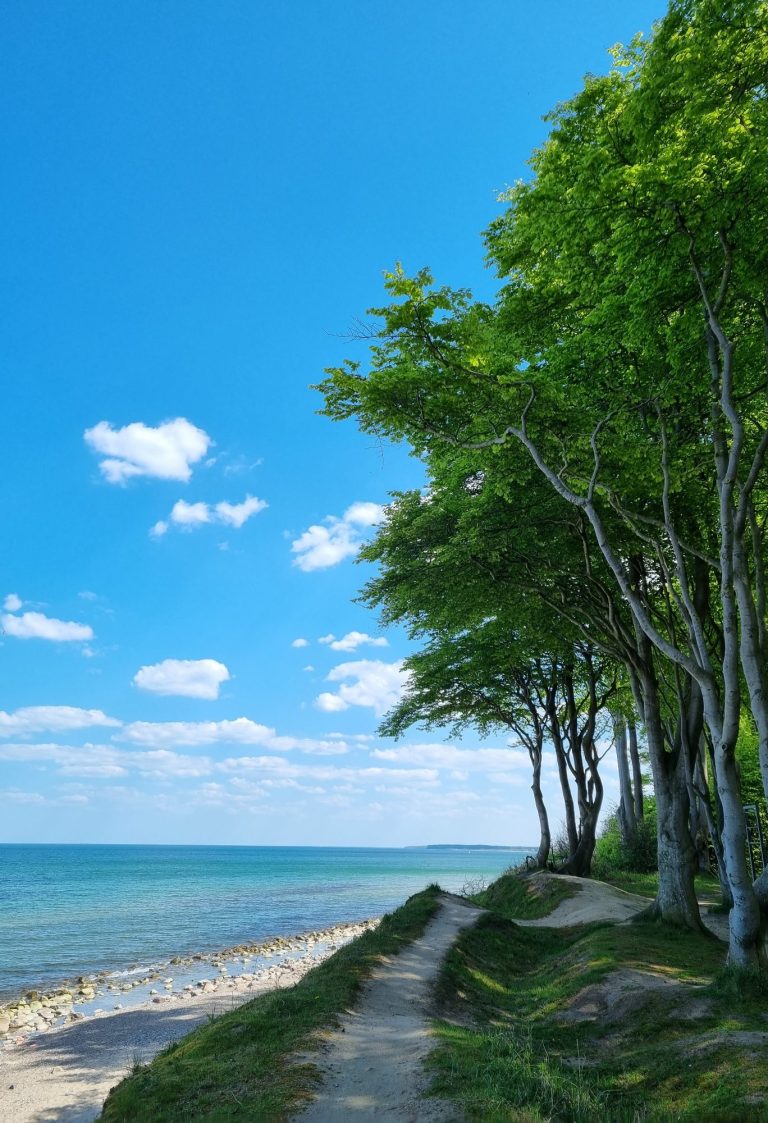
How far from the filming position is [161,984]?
20953mm

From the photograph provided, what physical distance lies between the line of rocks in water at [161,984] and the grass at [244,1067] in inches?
368

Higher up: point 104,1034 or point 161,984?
point 104,1034

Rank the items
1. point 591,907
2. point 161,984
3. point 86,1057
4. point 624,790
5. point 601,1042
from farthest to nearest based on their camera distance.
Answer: point 624,790
point 161,984
point 591,907
point 86,1057
point 601,1042

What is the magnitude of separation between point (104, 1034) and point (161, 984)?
6.39 metres

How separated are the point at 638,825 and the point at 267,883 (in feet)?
166

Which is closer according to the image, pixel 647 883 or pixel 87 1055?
pixel 87 1055

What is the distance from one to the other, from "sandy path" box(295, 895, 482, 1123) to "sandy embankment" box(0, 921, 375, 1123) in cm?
318

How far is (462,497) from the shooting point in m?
16.1

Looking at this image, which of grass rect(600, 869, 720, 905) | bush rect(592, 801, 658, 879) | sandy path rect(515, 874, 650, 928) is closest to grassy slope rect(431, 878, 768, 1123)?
sandy path rect(515, 874, 650, 928)

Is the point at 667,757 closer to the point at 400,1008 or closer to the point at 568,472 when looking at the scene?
the point at 568,472

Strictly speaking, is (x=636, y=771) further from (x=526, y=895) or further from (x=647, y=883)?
(x=526, y=895)

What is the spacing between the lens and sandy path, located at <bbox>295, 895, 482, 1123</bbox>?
20.6 ft

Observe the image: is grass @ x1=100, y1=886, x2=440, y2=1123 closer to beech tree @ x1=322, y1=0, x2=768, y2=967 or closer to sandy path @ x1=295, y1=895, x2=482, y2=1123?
sandy path @ x1=295, y1=895, x2=482, y2=1123

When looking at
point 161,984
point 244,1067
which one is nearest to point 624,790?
point 161,984
